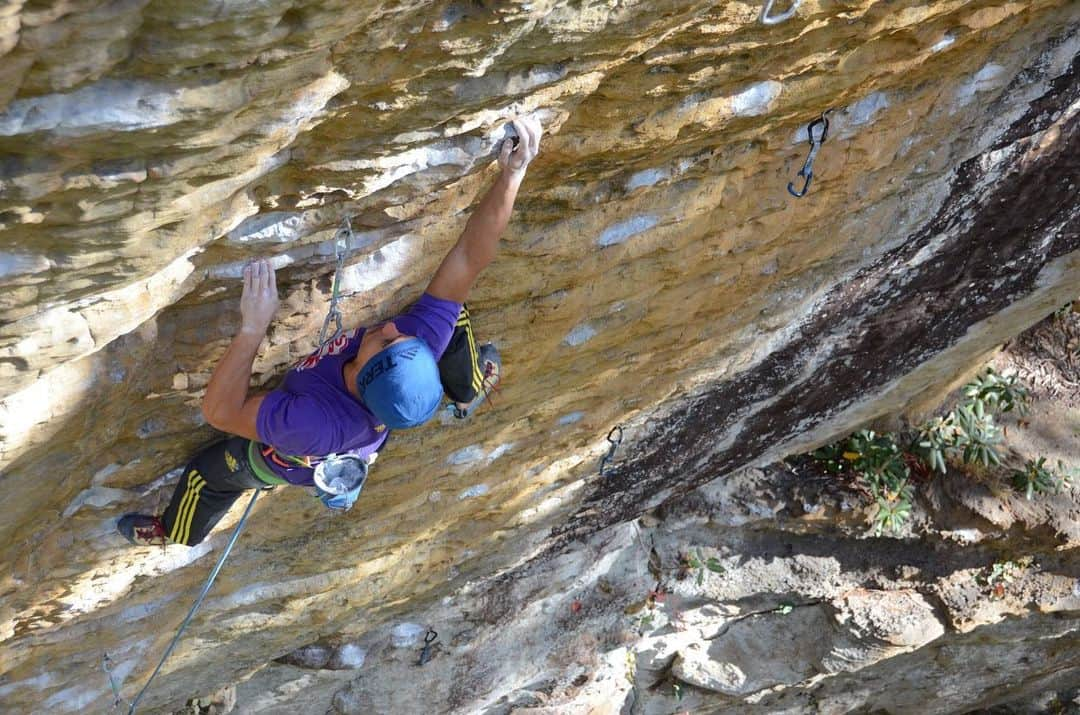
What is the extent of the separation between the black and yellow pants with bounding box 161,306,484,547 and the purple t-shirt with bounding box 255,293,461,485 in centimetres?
A: 9

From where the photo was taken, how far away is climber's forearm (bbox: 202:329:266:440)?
262cm

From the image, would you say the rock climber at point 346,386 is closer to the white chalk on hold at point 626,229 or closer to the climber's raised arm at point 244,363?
the climber's raised arm at point 244,363

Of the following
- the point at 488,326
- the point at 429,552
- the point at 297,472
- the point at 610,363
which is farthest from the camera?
the point at 429,552

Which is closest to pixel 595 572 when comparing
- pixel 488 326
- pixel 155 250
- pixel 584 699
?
pixel 584 699

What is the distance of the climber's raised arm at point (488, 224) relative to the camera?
259cm

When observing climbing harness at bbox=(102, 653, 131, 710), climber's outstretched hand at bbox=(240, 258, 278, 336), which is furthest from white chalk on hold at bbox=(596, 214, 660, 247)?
climbing harness at bbox=(102, 653, 131, 710)

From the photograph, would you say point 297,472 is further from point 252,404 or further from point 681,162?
point 681,162

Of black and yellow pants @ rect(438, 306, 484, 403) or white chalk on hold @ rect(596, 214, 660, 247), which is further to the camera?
white chalk on hold @ rect(596, 214, 660, 247)

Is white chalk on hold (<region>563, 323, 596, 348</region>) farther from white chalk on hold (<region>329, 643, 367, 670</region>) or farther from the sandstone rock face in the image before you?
white chalk on hold (<region>329, 643, 367, 670</region>)

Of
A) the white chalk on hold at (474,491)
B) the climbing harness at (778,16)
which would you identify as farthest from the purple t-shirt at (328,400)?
the white chalk on hold at (474,491)

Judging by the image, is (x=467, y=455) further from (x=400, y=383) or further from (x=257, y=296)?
(x=257, y=296)

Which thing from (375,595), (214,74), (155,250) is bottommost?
(375,595)

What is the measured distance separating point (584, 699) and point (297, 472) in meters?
4.87

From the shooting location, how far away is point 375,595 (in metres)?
5.03
